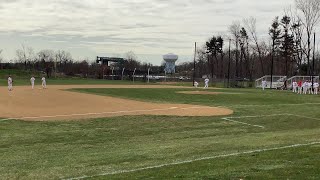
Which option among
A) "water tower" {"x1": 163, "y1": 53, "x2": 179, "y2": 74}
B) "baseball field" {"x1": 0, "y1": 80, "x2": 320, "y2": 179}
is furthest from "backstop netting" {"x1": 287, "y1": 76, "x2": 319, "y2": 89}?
"water tower" {"x1": 163, "y1": 53, "x2": 179, "y2": 74}

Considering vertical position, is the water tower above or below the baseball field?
above

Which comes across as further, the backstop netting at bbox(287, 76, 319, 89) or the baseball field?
the backstop netting at bbox(287, 76, 319, 89)

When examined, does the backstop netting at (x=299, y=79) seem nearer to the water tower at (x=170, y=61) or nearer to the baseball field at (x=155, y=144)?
the baseball field at (x=155, y=144)

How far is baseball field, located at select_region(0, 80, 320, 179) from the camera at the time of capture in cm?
856

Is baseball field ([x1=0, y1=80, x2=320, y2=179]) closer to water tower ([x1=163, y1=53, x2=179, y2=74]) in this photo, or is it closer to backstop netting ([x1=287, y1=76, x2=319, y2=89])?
backstop netting ([x1=287, y1=76, x2=319, y2=89])

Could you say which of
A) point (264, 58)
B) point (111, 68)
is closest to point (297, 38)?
point (264, 58)

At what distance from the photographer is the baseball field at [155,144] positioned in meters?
8.56

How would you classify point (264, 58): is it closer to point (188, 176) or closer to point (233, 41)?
point (233, 41)

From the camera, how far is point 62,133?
57.3 feet

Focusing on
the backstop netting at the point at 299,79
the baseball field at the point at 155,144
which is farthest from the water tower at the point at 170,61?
the baseball field at the point at 155,144

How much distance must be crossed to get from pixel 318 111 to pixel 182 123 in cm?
1065

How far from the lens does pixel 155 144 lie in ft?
46.1

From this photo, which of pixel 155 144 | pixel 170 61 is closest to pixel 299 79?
pixel 155 144

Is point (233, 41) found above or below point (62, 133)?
above
